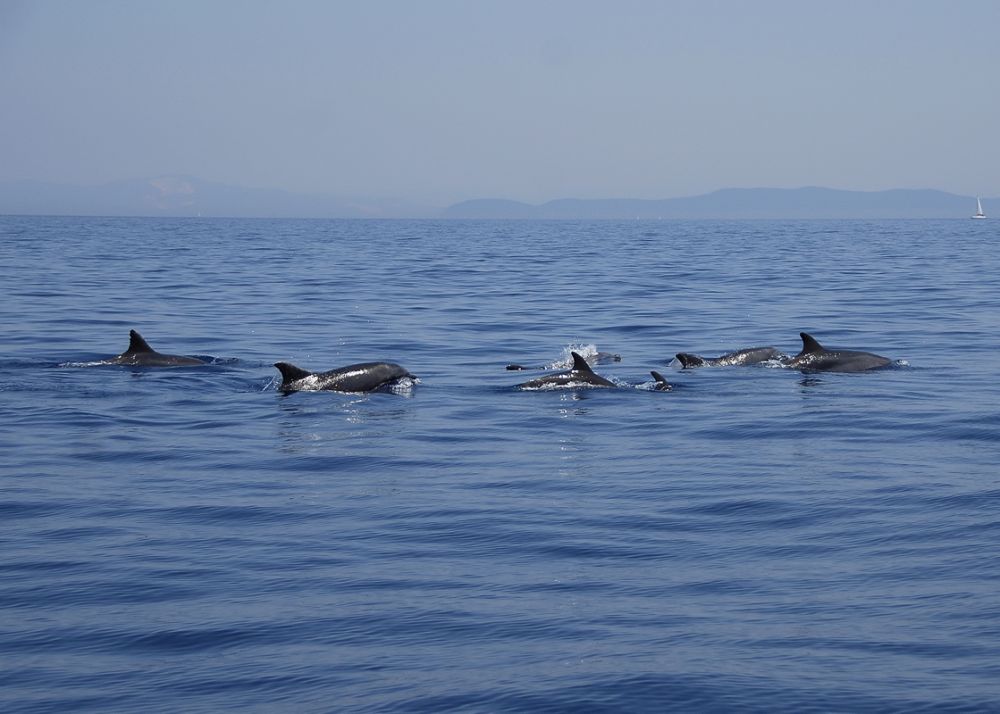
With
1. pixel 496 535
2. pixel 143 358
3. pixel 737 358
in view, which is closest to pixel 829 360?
pixel 737 358

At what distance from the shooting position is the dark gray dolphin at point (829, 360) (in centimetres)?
2177

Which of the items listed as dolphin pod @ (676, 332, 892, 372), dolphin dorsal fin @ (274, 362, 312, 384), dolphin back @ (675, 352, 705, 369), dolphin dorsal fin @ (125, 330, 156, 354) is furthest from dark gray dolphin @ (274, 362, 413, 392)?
dolphin pod @ (676, 332, 892, 372)

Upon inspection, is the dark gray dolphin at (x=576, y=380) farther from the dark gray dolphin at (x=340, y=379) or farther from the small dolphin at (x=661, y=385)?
the dark gray dolphin at (x=340, y=379)

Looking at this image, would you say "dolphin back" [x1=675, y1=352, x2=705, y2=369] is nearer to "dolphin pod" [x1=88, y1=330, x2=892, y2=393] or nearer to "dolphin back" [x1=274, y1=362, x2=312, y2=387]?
"dolphin pod" [x1=88, y1=330, x2=892, y2=393]

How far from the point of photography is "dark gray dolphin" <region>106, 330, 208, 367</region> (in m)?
22.0

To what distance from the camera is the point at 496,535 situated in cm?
1127

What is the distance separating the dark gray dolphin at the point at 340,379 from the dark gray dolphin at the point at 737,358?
17.4 feet

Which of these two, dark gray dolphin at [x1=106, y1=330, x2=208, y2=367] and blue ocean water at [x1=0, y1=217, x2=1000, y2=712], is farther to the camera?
dark gray dolphin at [x1=106, y1=330, x2=208, y2=367]

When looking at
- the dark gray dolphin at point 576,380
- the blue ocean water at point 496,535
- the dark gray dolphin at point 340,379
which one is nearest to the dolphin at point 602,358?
the blue ocean water at point 496,535

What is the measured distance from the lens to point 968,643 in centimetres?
821

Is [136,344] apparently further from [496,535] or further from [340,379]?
[496,535]

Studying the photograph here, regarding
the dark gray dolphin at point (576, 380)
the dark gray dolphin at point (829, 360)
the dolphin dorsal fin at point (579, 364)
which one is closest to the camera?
the dolphin dorsal fin at point (579, 364)

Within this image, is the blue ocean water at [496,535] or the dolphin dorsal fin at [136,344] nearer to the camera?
the blue ocean water at [496,535]

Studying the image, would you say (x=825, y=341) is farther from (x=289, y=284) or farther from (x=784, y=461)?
(x=289, y=284)
